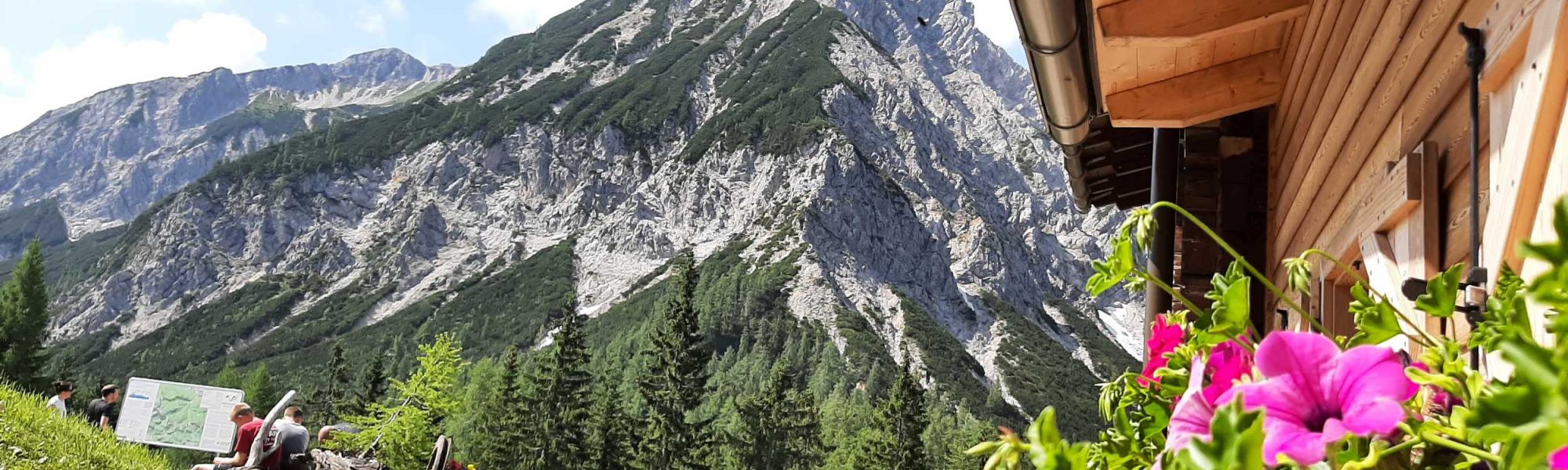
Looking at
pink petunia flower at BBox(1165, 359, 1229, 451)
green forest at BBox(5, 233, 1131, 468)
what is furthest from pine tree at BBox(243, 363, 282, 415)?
pink petunia flower at BBox(1165, 359, 1229, 451)

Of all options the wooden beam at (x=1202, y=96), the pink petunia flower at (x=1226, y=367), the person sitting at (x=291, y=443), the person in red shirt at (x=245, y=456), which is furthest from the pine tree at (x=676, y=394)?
the pink petunia flower at (x=1226, y=367)

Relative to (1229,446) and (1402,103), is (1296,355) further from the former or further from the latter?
(1402,103)

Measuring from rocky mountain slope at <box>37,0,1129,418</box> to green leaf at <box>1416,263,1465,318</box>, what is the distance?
319ft

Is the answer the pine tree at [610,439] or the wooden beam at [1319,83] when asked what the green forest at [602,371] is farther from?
the wooden beam at [1319,83]

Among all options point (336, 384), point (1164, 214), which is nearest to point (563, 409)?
point (336, 384)

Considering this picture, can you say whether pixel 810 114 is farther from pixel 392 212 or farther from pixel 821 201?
pixel 392 212

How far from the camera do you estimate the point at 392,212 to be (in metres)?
131

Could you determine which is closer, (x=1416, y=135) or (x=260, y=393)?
(x=1416, y=135)

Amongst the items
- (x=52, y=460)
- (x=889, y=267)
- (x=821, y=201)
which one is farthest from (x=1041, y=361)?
(x=52, y=460)

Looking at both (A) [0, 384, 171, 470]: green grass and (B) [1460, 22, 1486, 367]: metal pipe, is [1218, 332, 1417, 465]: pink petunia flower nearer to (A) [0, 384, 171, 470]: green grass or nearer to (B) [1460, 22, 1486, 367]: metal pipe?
(B) [1460, 22, 1486, 367]: metal pipe

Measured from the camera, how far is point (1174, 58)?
12.7 feet

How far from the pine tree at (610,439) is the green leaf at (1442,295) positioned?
4191cm

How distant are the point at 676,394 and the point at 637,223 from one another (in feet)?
270

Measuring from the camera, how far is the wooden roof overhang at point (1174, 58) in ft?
10.7
